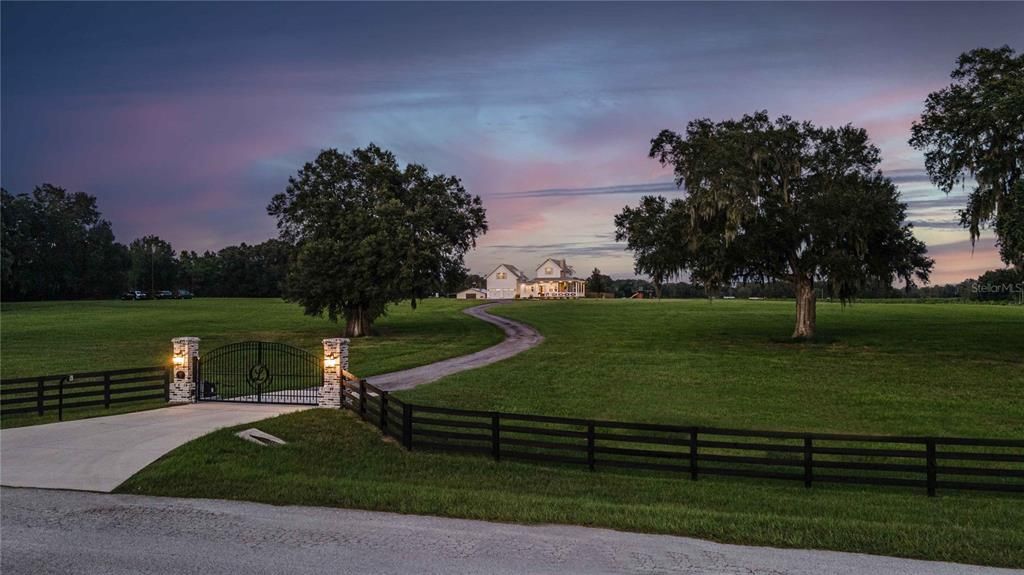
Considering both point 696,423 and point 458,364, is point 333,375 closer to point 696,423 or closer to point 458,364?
point 696,423

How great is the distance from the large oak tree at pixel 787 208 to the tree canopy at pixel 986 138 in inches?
232

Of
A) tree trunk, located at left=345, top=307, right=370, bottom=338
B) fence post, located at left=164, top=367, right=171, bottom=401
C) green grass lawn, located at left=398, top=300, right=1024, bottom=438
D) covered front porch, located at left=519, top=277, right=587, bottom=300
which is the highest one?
covered front porch, located at left=519, top=277, right=587, bottom=300

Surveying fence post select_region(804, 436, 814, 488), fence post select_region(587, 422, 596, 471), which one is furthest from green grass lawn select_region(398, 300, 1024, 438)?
fence post select_region(587, 422, 596, 471)

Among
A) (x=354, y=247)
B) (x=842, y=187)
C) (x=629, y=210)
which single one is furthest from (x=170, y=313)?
(x=842, y=187)

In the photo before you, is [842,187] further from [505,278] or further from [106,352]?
[505,278]

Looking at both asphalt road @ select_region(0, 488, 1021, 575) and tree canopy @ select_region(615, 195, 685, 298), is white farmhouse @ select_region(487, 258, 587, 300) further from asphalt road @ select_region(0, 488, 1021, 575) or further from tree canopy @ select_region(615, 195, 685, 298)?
asphalt road @ select_region(0, 488, 1021, 575)

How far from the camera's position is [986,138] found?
2912 centimetres

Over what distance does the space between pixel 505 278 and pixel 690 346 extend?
3752 inches

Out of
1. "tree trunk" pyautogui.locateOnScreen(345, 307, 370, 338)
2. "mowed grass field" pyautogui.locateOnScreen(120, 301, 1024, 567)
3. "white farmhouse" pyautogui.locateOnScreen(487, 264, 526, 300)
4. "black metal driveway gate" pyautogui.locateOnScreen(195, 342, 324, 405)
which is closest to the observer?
→ "mowed grass field" pyautogui.locateOnScreen(120, 301, 1024, 567)

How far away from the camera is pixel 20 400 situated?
20.9m

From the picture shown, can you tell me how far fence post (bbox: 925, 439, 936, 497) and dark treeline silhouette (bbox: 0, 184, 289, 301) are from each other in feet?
230

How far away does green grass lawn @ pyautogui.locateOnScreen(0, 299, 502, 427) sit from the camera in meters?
34.9

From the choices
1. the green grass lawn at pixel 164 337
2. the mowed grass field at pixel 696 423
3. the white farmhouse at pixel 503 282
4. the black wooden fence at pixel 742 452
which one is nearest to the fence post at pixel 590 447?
the black wooden fence at pixel 742 452

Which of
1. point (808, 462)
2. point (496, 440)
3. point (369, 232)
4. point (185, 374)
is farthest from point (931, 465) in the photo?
point (369, 232)
